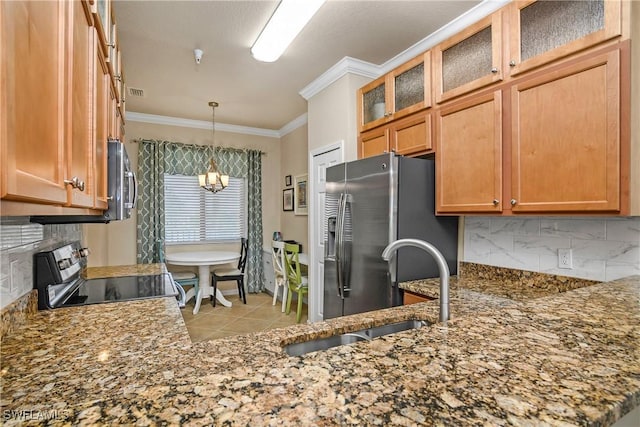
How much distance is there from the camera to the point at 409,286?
2.02 metres

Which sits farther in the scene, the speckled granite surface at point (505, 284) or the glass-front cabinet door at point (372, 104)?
the glass-front cabinet door at point (372, 104)

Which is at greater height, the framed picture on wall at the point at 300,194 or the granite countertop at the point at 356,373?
the framed picture on wall at the point at 300,194

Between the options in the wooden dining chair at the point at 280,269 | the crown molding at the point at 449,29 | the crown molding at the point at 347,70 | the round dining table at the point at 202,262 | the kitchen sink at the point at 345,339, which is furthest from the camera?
the wooden dining chair at the point at 280,269

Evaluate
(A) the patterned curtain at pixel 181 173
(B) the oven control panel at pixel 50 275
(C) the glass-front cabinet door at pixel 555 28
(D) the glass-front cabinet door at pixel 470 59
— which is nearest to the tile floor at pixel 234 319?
(A) the patterned curtain at pixel 181 173

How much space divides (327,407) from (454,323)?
0.55 meters

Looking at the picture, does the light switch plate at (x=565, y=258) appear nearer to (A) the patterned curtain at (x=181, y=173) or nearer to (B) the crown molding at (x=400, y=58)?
(B) the crown molding at (x=400, y=58)

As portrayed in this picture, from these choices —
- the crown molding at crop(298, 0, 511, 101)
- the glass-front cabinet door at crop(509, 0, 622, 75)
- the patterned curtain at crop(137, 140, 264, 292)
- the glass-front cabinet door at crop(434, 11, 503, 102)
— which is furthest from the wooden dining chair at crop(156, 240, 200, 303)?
the glass-front cabinet door at crop(509, 0, 622, 75)

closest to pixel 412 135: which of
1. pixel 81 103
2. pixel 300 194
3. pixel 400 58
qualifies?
pixel 400 58

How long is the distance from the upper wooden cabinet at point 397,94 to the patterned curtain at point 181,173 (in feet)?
9.35

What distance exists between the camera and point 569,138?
1.51 m

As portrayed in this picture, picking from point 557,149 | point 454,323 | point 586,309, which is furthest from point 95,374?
point 557,149

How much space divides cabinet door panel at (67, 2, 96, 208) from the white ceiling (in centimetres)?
138

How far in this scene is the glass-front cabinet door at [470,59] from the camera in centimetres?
183

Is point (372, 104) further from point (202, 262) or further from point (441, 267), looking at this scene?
point (202, 262)
